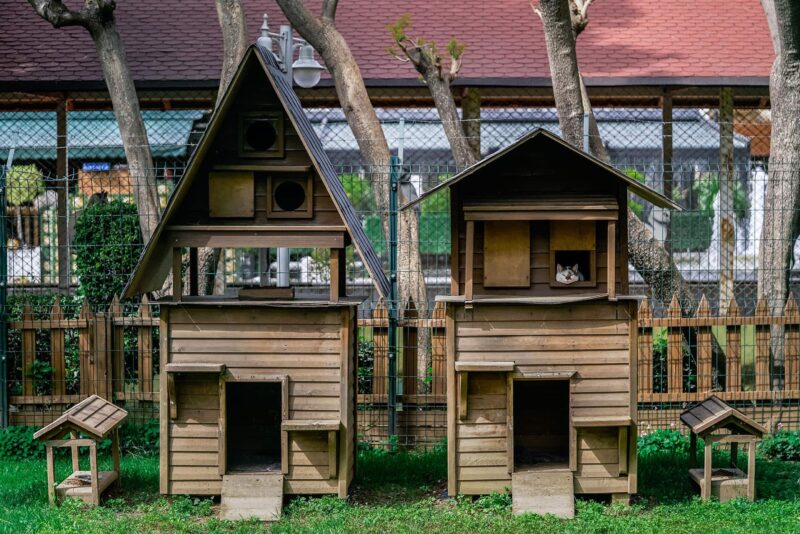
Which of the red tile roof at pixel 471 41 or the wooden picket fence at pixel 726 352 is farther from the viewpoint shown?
the red tile roof at pixel 471 41

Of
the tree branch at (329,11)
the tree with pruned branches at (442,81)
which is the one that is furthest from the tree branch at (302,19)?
the tree with pruned branches at (442,81)

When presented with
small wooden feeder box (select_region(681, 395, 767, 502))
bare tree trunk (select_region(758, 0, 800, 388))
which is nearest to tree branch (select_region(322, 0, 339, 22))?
bare tree trunk (select_region(758, 0, 800, 388))

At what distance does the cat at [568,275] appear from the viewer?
750 cm

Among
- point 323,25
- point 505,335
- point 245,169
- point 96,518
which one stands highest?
point 323,25

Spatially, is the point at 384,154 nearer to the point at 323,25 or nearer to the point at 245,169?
the point at 323,25

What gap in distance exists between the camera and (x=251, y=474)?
24.5ft

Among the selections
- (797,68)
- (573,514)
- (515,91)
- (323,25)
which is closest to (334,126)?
(515,91)

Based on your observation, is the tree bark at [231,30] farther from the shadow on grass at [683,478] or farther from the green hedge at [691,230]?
the shadow on grass at [683,478]

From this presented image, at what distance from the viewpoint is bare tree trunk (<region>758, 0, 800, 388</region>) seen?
32.6 feet

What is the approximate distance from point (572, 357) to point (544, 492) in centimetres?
103

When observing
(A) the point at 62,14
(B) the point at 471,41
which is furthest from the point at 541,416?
(B) the point at 471,41

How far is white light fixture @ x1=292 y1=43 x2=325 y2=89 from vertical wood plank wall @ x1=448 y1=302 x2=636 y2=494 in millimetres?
5023

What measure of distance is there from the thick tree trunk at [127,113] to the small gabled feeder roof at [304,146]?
3167mm

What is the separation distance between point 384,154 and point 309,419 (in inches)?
167
